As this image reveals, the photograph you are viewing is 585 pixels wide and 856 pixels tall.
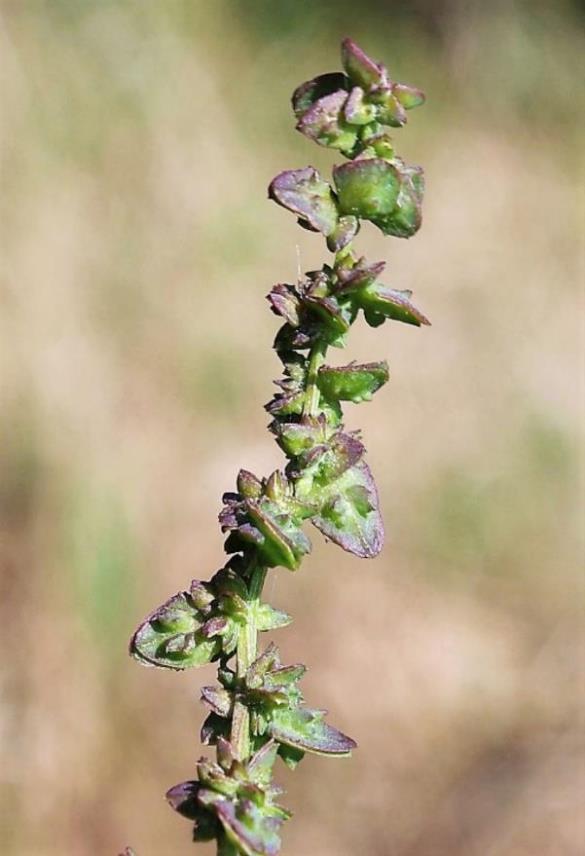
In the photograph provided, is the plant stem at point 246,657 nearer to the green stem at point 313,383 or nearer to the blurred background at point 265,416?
the green stem at point 313,383

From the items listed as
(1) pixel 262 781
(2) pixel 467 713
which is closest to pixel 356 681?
(2) pixel 467 713

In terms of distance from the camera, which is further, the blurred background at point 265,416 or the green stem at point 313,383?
the blurred background at point 265,416

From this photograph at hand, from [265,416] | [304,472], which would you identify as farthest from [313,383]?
[265,416]

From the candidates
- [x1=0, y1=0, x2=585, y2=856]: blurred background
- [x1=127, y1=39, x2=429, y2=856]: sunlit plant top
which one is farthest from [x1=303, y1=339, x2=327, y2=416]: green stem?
[x1=0, y1=0, x2=585, y2=856]: blurred background

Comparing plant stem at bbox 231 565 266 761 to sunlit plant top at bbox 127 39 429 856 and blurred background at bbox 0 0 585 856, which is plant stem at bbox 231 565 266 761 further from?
blurred background at bbox 0 0 585 856

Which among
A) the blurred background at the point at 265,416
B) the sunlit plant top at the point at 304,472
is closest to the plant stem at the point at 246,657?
the sunlit plant top at the point at 304,472

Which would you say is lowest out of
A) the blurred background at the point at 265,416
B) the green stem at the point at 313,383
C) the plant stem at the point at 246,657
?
the plant stem at the point at 246,657

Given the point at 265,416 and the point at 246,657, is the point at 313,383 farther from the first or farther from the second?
the point at 265,416
